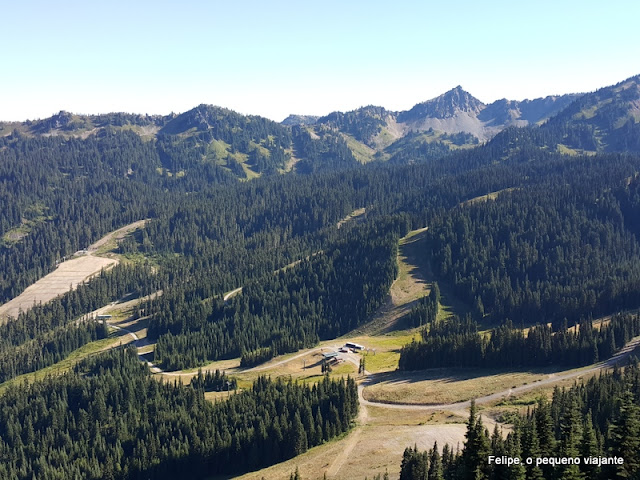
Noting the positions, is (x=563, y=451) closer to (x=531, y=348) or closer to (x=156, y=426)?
(x=531, y=348)

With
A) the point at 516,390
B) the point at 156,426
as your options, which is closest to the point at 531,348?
the point at 516,390

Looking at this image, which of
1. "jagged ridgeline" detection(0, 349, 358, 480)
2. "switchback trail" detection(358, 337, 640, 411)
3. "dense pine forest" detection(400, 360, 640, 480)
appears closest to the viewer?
"dense pine forest" detection(400, 360, 640, 480)

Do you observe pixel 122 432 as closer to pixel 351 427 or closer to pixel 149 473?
pixel 149 473

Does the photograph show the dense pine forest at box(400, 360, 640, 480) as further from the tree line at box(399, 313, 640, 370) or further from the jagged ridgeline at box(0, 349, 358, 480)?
the tree line at box(399, 313, 640, 370)

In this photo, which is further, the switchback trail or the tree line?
the tree line

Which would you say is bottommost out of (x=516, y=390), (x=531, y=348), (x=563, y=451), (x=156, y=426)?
(x=156, y=426)

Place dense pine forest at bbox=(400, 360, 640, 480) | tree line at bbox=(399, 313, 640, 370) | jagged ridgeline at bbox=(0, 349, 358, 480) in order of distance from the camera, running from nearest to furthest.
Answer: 1. dense pine forest at bbox=(400, 360, 640, 480)
2. jagged ridgeline at bbox=(0, 349, 358, 480)
3. tree line at bbox=(399, 313, 640, 370)

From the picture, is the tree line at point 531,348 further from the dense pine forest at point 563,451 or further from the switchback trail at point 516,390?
the dense pine forest at point 563,451

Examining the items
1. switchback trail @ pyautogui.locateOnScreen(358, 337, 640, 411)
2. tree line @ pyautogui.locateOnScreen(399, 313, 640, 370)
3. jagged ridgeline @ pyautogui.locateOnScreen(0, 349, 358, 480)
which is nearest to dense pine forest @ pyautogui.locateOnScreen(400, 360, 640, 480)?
switchback trail @ pyautogui.locateOnScreen(358, 337, 640, 411)
